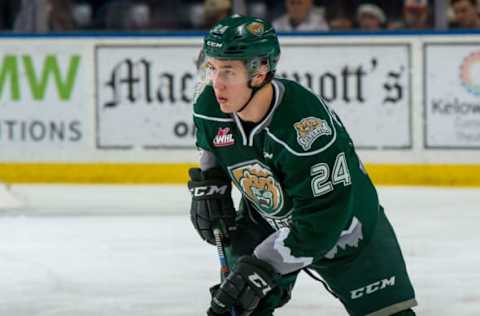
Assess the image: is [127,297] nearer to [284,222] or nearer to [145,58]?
[284,222]

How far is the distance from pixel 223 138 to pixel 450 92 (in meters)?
4.66

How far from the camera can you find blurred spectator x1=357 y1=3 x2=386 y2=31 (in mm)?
7555

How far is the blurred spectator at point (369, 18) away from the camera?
297 inches

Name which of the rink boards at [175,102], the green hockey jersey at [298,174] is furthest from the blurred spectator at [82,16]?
the green hockey jersey at [298,174]

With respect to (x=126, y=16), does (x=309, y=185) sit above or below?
above

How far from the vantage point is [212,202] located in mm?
3115

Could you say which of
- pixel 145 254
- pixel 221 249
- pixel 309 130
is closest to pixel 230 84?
pixel 309 130

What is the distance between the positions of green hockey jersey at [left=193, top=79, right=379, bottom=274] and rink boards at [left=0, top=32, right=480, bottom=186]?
440 cm

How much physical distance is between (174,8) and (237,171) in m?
4.81

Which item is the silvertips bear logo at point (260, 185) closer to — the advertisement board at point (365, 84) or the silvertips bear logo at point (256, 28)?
the silvertips bear logo at point (256, 28)

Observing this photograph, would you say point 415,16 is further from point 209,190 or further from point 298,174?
point 298,174

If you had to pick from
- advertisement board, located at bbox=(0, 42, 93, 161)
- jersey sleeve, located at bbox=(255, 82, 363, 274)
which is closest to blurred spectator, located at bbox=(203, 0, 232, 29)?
advertisement board, located at bbox=(0, 42, 93, 161)

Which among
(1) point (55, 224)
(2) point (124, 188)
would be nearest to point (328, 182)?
(1) point (55, 224)

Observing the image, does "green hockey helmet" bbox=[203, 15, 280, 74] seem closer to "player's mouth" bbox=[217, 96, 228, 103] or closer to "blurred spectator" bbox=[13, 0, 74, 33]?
"player's mouth" bbox=[217, 96, 228, 103]
